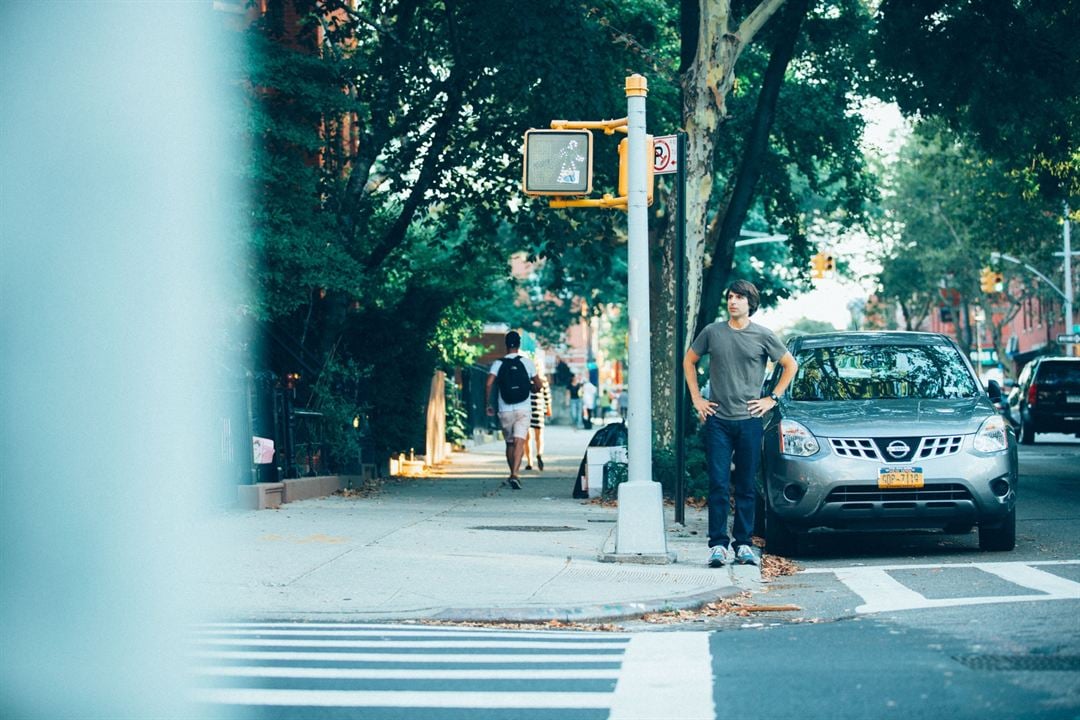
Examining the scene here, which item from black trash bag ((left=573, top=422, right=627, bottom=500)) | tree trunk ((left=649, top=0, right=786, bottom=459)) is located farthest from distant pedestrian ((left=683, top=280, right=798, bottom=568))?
black trash bag ((left=573, top=422, right=627, bottom=500))

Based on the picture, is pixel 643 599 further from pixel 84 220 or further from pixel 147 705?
pixel 84 220

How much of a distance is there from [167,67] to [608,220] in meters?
8.60

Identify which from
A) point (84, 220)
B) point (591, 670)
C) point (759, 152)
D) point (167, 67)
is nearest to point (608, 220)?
point (759, 152)

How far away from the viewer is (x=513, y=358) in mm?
20094

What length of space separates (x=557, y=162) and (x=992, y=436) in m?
3.80

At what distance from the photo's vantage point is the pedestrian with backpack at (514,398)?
2009 cm

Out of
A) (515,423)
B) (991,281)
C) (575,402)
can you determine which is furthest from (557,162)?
(575,402)

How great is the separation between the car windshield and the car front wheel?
117 cm

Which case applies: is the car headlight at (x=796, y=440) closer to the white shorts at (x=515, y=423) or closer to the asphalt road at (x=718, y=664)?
the asphalt road at (x=718, y=664)

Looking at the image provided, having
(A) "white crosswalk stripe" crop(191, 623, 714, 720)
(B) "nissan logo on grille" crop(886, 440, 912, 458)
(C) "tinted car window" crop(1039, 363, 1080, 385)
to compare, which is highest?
(C) "tinted car window" crop(1039, 363, 1080, 385)

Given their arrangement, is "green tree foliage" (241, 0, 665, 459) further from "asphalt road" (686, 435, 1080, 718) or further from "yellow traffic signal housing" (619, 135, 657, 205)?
"asphalt road" (686, 435, 1080, 718)

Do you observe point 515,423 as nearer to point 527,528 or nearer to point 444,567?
point 527,528

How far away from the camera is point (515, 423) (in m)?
20.3

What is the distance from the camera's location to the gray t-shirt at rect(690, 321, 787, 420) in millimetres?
11281
